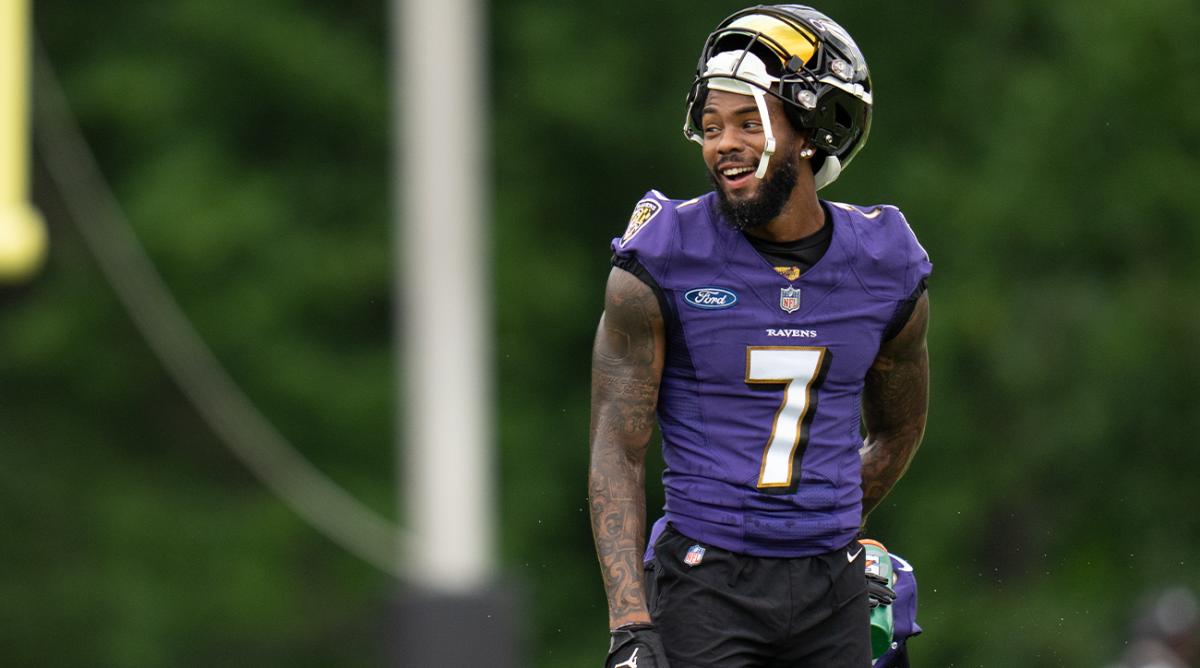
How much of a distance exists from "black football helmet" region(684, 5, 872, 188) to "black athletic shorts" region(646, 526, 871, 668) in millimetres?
814

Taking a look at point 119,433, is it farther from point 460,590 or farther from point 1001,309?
point 1001,309

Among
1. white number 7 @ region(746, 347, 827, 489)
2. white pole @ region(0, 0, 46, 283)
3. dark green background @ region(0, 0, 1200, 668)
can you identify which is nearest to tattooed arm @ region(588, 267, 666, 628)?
white number 7 @ region(746, 347, 827, 489)

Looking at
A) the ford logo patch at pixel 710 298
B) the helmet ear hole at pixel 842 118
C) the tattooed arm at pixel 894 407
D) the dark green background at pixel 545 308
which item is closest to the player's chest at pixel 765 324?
the ford logo patch at pixel 710 298

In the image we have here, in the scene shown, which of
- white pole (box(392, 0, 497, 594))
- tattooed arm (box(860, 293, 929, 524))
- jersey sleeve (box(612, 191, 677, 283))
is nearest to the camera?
jersey sleeve (box(612, 191, 677, 283))

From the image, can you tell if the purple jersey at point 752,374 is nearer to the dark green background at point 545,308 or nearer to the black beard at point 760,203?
the black beard at point 760,203

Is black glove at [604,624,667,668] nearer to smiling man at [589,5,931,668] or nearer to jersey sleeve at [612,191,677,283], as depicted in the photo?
smiling man at [589,5,931,668]

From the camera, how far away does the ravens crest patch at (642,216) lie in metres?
4.76

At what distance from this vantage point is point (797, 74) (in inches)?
188

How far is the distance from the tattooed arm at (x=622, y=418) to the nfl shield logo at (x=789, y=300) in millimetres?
254

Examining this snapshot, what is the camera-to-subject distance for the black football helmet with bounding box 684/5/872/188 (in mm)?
4754

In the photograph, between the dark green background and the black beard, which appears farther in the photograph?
the dark green background

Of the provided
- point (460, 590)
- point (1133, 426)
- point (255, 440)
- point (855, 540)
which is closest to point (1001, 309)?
point (1133, 426)

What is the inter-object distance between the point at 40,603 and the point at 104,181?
3.79 metres

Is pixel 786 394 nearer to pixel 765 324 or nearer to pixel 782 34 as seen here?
pixel 765 324
